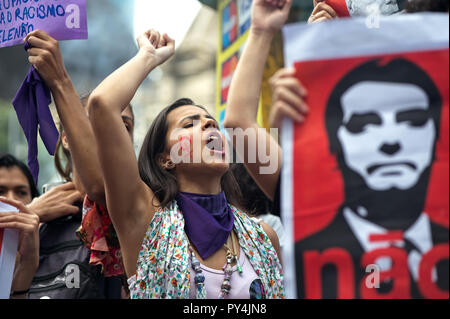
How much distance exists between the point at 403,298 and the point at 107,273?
1.43m

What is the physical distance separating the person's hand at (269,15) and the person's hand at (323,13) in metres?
0.81

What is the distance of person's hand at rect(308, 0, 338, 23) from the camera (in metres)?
3.03

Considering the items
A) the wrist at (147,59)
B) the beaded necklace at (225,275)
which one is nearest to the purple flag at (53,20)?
the wrist at (147,59)

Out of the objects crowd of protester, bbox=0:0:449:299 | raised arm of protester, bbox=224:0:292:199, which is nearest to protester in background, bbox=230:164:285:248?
crowd of protester, bbox=0:0:449:299

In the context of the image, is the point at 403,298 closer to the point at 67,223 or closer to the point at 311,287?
the point at 311,287

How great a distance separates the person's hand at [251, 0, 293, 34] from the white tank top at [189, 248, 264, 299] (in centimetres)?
91

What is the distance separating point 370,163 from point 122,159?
95 cm

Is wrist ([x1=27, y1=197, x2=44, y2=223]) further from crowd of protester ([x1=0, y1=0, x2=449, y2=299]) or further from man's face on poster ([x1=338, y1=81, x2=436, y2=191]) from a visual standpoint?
man's face on poster ([x1=338, y1=81, x2=436, y2=191])

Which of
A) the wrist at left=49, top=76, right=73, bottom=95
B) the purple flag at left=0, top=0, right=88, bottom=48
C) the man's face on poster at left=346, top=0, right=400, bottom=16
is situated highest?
the man's face on poster at left=346, top=0, right=400, bottom=16

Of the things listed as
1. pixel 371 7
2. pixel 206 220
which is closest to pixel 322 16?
pixel 371 7

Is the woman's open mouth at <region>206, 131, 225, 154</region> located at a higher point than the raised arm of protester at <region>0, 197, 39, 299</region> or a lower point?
higher

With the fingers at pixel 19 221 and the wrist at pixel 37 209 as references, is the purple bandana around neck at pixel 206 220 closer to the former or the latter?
the fingers at pixel 19 221

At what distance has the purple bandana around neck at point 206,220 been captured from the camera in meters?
2.62
